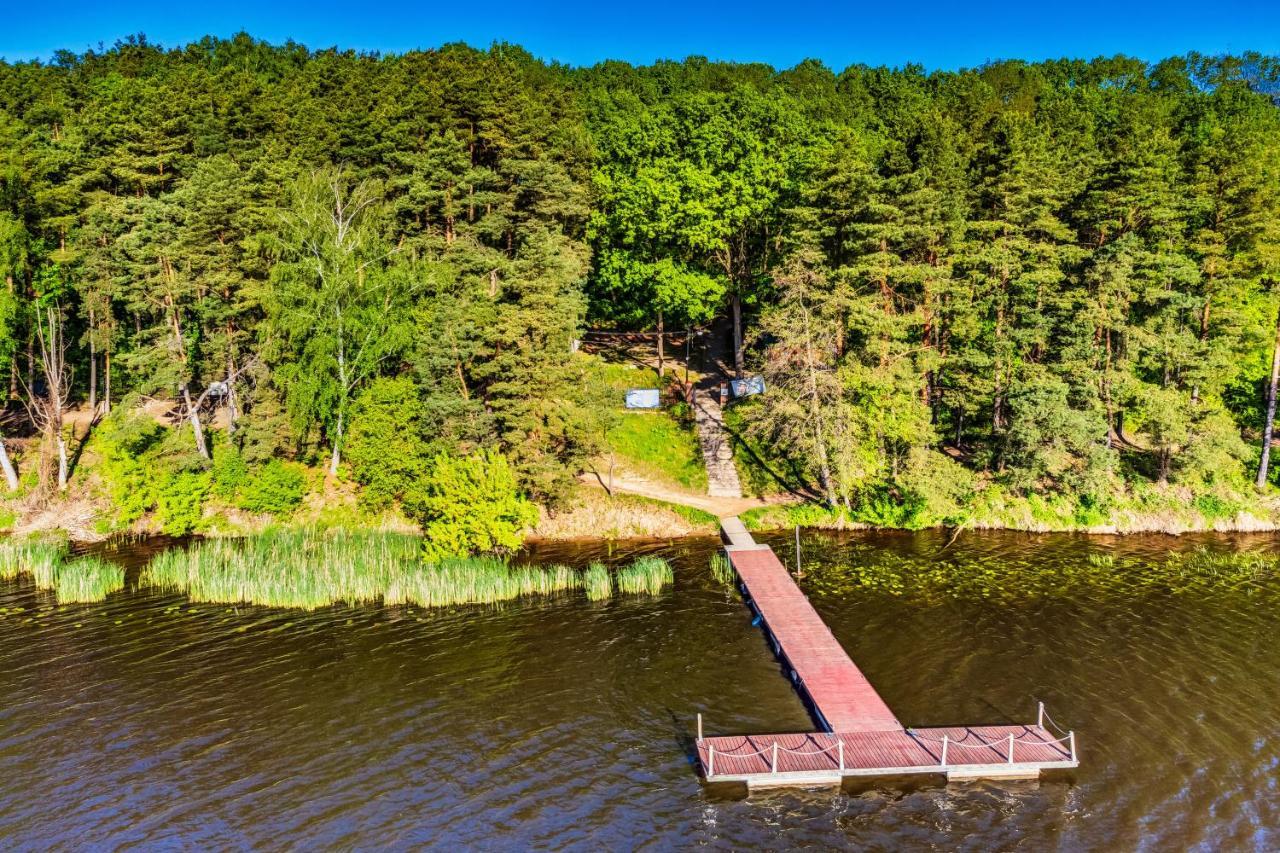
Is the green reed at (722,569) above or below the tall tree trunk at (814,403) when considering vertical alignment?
below

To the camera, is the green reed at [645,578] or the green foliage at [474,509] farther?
the green foliage at [474,509]

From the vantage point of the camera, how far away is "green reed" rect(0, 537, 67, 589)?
37.9m

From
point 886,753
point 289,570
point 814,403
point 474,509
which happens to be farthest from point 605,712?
point 814,403

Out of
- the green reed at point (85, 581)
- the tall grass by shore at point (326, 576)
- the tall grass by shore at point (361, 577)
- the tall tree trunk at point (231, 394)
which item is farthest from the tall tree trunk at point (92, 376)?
the tall grass by shore at point (361, 577)

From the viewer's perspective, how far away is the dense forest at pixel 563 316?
44.8m

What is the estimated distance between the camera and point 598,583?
36594 millimetres

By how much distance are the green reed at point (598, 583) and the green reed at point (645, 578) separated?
71 centimetres

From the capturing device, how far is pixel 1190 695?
26.9 m

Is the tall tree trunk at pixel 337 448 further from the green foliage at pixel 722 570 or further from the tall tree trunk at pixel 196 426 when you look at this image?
the green foliage at pixel 722 570

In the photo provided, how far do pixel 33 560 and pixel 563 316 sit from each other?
2701 cm

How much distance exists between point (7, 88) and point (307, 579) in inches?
2307

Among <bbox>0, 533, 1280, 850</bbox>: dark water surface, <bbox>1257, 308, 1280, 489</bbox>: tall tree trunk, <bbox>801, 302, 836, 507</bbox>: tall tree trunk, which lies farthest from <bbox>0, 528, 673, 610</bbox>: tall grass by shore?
<bbox>1257, 308, 1280, 489</bbox>: tall tree trunk

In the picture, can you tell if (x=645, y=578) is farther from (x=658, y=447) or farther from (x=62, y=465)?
(x=62, y=465)

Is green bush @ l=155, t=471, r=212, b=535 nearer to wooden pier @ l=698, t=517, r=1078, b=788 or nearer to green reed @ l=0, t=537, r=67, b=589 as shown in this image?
green reed @ l=0, t=537, r=67, b=589
